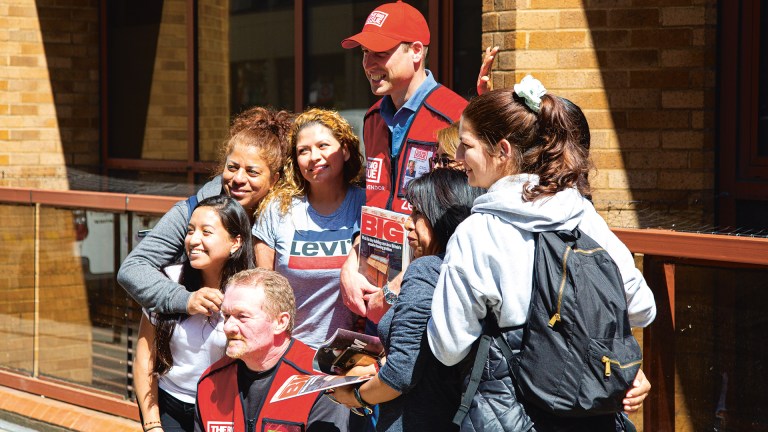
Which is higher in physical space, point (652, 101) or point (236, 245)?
→ point (652, 101)

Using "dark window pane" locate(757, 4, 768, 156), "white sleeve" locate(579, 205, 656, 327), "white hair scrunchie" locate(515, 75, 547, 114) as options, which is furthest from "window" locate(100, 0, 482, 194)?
"white hair scrunchie" locate(515, 75, 547, 114)

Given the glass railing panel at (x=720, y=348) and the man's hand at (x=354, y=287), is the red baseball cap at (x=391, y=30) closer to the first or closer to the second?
the man's hand at (x=354, y=287)

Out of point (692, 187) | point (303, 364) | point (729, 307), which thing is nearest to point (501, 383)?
point (303, 364)

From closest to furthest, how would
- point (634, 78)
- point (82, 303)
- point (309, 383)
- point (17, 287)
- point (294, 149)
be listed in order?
point (309, 383)
point (294, 149)
point (634, 78)
point (82, 303)
point (17, 287)

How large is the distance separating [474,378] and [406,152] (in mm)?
1181

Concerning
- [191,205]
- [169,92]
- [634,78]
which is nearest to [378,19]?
[191,205]

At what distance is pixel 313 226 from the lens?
368 cm

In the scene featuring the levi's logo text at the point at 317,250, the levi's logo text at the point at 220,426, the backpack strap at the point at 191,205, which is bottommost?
the levi's logo text at the point at 220,426

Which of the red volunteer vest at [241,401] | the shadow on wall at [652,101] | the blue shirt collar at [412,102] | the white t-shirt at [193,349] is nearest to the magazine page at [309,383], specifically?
the red volunteer vest at [241,401]

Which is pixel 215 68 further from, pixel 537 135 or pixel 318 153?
pixel 537 135

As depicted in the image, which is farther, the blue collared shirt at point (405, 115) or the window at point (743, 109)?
the window at point (743, 109)

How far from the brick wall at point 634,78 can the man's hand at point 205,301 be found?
2078mm

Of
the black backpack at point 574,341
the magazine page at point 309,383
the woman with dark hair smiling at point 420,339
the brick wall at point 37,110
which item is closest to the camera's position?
the black backpack at point 574,341

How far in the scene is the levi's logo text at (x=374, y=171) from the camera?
3.59 m
